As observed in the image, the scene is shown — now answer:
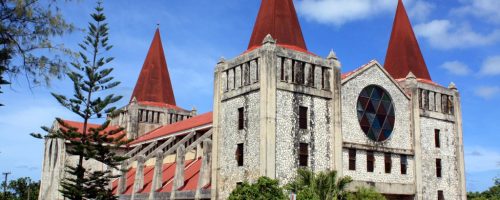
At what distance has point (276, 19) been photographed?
2975 cm

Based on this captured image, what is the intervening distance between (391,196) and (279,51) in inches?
382

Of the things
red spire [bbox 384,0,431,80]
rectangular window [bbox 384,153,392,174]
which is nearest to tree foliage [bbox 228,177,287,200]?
rectangular window [bbox 384,153,392,174]

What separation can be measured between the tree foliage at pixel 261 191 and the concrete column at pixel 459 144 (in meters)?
13.5

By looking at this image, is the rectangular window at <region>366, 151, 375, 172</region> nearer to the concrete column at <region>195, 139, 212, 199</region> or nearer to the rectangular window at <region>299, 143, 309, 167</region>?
the rectangular window at <region>299, 143, 309, 167</region>

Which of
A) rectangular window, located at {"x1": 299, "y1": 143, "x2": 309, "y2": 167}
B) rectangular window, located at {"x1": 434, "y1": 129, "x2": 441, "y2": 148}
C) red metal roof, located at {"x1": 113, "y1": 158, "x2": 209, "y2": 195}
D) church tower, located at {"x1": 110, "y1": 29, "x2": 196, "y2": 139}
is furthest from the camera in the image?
church tower, located at {"x1": 110, "y1": 29, "x2": 196, "y2": 139}

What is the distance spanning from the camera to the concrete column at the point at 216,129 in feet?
90.1

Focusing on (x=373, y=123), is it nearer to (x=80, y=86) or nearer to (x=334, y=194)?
(x=334, y=194)

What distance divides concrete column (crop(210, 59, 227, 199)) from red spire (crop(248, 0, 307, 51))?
217 cm

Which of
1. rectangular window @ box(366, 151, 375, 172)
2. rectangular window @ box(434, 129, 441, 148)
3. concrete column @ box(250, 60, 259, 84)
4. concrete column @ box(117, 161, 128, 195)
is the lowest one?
concrete column @ box(117, 161, 128, 195)

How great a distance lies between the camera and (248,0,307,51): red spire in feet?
95.7

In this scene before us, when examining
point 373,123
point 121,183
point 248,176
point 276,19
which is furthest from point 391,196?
point 121,183

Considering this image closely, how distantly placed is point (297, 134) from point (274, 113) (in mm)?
1578

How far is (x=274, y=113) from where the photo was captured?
2556 centimetres

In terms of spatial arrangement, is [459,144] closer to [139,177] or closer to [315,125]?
[315,125]
